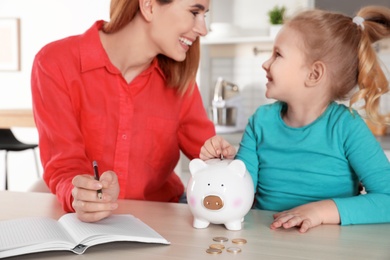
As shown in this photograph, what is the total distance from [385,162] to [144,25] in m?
0.87

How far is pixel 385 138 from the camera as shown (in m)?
3.39

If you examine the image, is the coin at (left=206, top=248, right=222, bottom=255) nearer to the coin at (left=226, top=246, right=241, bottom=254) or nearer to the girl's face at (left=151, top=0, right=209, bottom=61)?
the coin at (left=226, top=246, right=241, bottom=254)

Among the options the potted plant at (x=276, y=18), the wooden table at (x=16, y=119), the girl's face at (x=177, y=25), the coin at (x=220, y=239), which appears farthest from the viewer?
the wooden table at (x=16, y=119)

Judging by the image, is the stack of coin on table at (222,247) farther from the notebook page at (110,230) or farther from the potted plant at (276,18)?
the potted plant at (276,18)

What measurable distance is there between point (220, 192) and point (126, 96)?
2.33 ft

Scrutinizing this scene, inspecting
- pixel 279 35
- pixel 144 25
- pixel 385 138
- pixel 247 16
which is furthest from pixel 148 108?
pixel 247 16

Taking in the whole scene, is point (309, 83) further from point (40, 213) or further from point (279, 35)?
point (40, 213)

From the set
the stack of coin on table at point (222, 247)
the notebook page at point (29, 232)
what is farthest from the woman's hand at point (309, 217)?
the notebook page at point (29, 232)

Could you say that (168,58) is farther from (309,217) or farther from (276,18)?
(276,18)

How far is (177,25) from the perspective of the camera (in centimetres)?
175

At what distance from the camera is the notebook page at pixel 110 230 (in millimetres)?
1032

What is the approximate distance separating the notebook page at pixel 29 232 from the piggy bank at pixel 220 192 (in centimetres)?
27

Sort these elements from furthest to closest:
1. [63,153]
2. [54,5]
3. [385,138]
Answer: [54,5]
[385,138]
[63,153]

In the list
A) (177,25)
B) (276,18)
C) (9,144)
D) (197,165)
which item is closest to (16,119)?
(9,144)
